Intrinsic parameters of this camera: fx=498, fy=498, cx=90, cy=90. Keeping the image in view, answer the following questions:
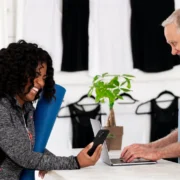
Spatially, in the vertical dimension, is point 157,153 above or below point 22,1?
below

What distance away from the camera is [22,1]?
418 cm

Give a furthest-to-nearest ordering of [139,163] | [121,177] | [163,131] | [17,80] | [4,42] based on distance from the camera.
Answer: [163,131] → [4,42] → [139,163] → [17,80] → [121,177]

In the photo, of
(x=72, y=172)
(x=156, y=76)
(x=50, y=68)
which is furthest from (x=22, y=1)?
(x=72, y=172)

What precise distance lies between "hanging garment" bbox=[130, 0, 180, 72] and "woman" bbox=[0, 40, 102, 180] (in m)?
2.26

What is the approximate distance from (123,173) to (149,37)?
256 cm

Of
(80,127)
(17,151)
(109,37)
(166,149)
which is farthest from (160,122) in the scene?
(17,151)

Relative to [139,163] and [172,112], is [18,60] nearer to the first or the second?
[139,163]

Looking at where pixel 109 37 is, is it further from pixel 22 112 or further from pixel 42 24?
pixel 22 112

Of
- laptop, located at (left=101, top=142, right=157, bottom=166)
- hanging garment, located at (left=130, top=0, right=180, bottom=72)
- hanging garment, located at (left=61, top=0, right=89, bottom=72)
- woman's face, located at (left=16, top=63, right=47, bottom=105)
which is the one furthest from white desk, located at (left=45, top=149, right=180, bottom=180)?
hanging garment, located at (left=130, top=0, right=180, bottom=72)

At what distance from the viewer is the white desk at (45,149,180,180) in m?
2.05

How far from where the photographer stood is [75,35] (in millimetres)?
4348

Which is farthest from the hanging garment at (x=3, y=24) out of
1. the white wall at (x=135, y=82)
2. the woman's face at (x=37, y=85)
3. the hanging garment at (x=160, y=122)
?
the woman's face at (x=37, y=85)

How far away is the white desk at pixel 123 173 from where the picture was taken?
80.6 inches

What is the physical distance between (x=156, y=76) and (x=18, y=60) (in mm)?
2505
